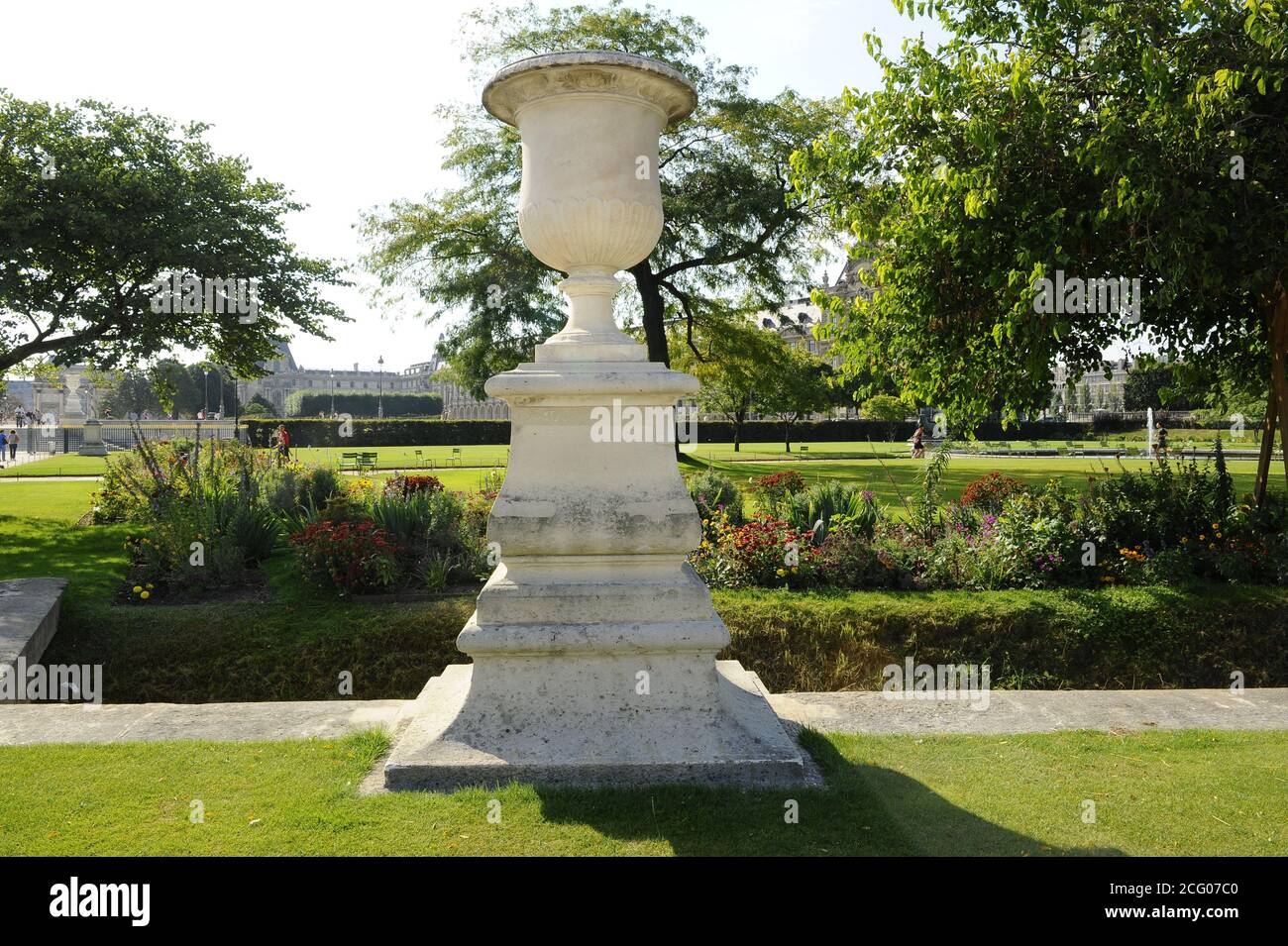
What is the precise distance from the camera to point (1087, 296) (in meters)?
8.67

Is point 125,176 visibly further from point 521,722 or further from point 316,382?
point 316,382

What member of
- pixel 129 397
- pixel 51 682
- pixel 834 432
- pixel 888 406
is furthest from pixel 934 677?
pixel 129 397

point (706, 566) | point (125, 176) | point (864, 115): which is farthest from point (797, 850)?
point (125, 176)

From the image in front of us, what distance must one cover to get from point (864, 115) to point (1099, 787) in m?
7.55

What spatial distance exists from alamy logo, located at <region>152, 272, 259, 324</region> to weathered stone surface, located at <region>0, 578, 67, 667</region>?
25.7ft

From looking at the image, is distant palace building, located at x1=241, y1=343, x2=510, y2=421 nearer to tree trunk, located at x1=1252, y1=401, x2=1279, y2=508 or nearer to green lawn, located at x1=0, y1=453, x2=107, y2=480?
green lawn, located at x1=0, y1=453, x2=107, y2=480

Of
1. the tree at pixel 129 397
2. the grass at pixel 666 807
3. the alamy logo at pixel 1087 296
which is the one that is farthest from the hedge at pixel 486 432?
the tree at pixel 129 397

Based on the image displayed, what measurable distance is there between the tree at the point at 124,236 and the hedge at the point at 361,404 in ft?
307

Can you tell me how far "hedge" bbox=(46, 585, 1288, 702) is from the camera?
23.2ft

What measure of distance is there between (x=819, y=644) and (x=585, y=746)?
12.5ft

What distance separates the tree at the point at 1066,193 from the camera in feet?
24.4

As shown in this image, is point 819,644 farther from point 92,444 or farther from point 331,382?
point 331,382

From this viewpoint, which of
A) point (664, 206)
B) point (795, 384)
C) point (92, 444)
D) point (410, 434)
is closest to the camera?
point (664, 206)

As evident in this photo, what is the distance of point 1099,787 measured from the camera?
4.00 meters
